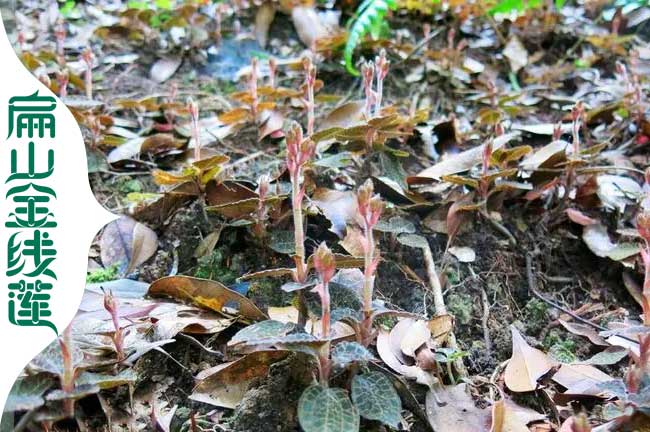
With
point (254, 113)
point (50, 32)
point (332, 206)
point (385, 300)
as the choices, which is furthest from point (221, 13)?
point (385, 300)

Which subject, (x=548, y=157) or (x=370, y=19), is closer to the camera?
(x=548, y=157)

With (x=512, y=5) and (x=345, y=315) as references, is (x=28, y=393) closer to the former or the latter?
(x=345, y=315)

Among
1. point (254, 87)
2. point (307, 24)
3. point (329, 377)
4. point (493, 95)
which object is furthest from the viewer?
point (307, 24)

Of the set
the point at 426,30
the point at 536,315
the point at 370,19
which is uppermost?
the point at 370,19

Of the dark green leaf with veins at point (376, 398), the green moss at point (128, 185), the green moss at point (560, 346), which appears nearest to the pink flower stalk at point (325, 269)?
the dark green leaf with veins at point (376, 398)

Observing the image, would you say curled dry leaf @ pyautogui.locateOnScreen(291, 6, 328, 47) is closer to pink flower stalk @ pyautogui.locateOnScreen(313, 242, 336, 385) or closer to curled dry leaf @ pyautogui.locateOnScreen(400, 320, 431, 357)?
curled dry leaf @ pyautogui.locateOnScreen(400, 320, 431, 357)

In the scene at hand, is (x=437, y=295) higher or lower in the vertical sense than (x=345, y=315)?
lower

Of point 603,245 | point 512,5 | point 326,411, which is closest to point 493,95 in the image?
point 512,5
